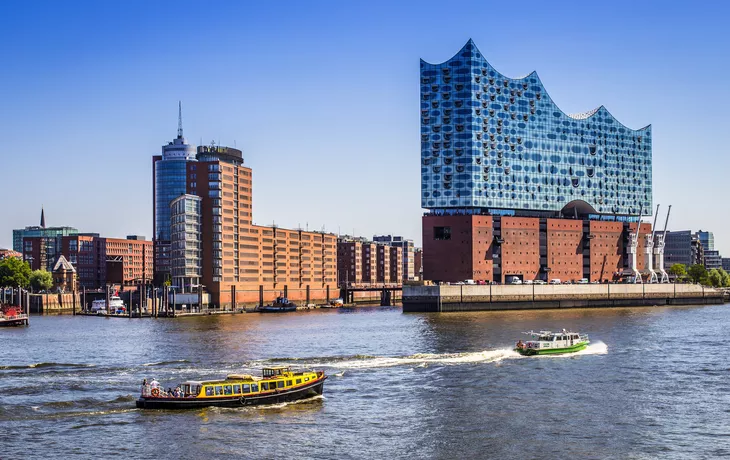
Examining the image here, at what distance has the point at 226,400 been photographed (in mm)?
68562

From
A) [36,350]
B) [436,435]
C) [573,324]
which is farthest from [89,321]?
[436,435]

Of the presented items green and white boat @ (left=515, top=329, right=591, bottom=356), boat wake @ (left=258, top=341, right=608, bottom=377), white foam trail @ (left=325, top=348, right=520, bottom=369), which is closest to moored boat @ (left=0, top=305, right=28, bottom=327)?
boat wake @ (left=258, top=341, right=608, bottom=377)

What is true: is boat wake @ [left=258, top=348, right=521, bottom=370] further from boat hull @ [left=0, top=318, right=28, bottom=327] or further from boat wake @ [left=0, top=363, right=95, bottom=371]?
boat hull @ [left=0, top=318, right=28, bottom=327]

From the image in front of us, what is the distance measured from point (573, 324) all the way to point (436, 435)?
94.6 m

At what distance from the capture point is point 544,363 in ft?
304

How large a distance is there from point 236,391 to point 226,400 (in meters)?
0.99

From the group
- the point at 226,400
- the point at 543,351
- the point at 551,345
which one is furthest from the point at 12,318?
the point at 226,400

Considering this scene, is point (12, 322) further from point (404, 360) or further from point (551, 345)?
point (551, 345)

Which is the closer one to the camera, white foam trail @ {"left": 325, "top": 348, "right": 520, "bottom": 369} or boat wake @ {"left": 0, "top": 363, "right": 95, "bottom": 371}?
boat wake @ {"left": 0, "top": 363, "right": 95, "bottom": 371}

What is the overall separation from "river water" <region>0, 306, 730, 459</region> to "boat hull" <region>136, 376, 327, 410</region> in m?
0.72

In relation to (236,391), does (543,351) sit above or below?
below

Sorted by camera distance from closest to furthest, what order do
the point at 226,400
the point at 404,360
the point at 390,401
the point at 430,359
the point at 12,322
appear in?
the point at 226,400 < the point at 390,401 < the point at 404,360 < the point at 430,359 < the point at 12,322

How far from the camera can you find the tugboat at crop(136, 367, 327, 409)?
67938 millimetres

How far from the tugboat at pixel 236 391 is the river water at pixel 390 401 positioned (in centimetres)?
93
